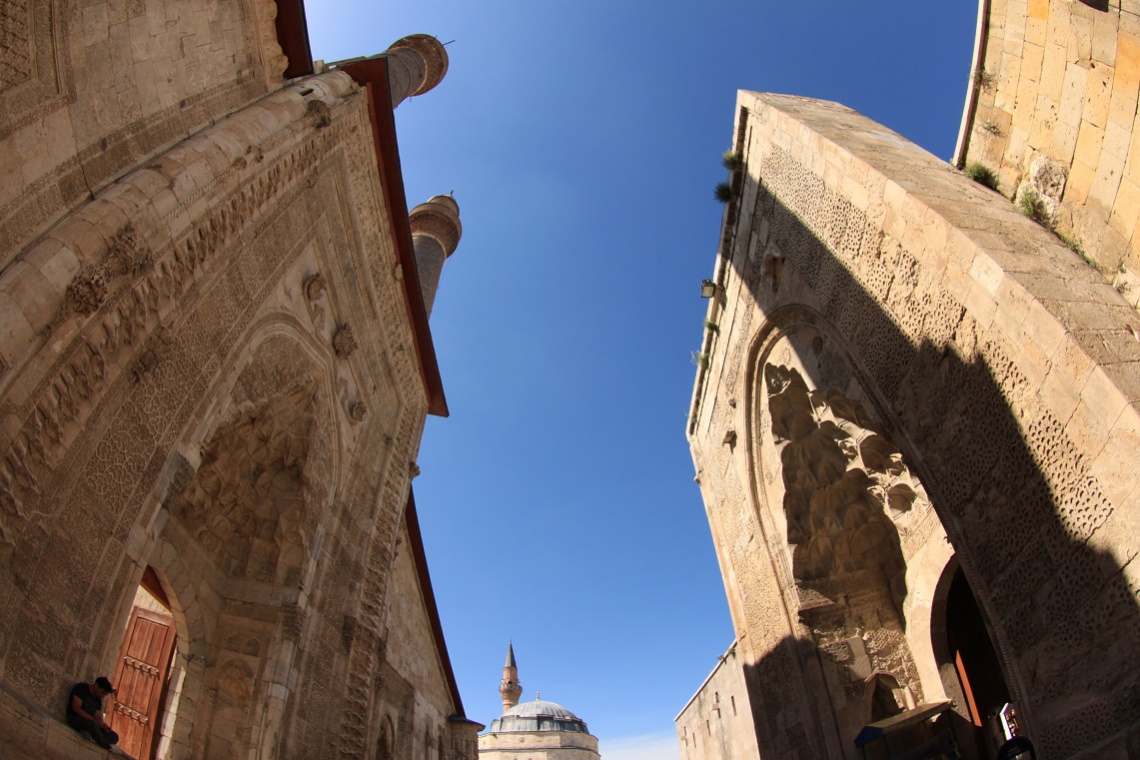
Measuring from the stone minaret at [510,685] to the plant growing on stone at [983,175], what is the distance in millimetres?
36890

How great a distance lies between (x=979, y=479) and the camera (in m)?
3.94

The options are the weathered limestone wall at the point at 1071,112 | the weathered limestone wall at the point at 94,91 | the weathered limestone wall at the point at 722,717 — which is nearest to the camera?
the weathered limestone wall at the point at 94,91

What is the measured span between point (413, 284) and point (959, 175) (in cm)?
649

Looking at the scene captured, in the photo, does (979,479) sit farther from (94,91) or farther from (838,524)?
(94,91)

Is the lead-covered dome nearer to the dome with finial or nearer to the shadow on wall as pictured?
the dome with finial

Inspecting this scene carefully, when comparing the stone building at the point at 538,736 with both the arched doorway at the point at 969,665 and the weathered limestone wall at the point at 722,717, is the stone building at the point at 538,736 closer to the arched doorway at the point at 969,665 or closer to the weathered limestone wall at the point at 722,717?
the weathered limestone wall at the point at 722,717

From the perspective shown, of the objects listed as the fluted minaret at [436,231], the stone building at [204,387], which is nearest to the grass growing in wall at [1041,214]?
the stone building at [204,387]

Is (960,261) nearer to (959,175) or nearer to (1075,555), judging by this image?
(959,175)

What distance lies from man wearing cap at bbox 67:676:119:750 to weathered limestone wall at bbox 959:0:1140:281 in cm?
582

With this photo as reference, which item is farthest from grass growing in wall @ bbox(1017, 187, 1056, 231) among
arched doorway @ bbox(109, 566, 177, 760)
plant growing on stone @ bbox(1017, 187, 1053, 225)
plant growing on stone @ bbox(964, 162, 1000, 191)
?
arched doorway @ bbox(109, 566, 177, 760)

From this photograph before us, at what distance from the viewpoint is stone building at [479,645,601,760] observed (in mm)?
28266

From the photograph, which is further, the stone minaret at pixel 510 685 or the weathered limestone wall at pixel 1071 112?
the stone minaret at pixel 510 685

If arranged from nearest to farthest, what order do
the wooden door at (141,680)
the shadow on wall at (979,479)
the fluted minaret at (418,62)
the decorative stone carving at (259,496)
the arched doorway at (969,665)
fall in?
the shadow on wall at (979,479)
the wooden door at (141,680)
the decorative stone carving at (259,496)
the arched doorway at (969,665)
the fluted minaret at (418,62)

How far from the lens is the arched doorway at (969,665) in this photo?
5.78m
